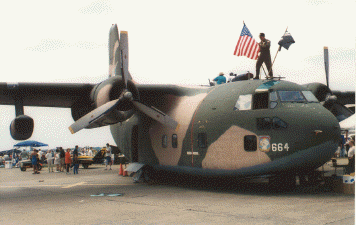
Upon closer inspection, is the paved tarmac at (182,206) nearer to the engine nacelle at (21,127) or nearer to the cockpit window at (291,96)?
the engine nacelle at (21,127)

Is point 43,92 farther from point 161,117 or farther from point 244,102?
point 244,102

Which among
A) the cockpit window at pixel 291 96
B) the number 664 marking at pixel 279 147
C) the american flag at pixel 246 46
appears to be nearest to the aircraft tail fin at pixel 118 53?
the american flag at pixel 246 46

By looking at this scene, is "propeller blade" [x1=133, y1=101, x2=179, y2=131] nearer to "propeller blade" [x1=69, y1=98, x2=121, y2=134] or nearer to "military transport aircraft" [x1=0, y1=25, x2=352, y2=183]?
"military transport aircraft" [x1=0, y1=25, x2=352, y2=183]

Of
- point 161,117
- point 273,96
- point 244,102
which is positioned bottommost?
point 161,117

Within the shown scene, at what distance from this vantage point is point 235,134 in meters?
11.6

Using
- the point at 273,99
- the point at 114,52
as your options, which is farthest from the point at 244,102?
the point at 114,52

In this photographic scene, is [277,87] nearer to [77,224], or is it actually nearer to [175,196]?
[175,196]

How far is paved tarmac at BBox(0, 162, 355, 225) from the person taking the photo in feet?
26.1

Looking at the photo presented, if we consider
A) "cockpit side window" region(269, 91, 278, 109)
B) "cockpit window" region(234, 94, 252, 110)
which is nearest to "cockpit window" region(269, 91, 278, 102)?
"cockpit side window" region(269, 91, 278, 109)

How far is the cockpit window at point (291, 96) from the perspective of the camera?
37.1 feet

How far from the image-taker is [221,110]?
12180 mm

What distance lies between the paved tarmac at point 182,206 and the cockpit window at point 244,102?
8.95ft

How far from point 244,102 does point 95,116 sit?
16.9ft

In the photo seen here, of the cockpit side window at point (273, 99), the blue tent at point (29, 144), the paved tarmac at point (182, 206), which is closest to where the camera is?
the paved tarmac at point (182, 206)
